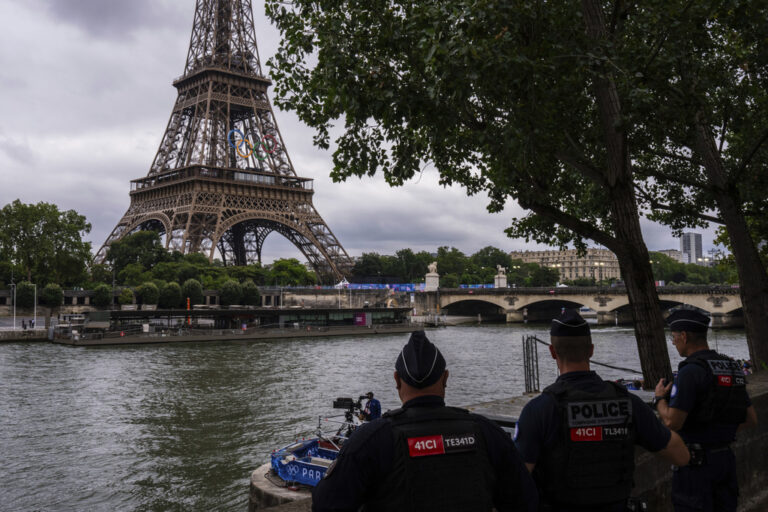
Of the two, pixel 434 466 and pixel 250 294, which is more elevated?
pixel 250 294

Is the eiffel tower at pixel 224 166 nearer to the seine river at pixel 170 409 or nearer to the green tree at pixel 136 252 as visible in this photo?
the green tree at pixel 136 252

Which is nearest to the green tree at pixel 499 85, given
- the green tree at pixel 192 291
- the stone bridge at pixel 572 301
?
the green tree at pixel 192 291

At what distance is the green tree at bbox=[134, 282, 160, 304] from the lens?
62.9m

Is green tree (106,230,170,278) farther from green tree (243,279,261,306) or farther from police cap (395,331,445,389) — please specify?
police cap (395,331,445,389)

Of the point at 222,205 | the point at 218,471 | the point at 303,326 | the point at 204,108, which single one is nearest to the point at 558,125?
the point at 218,471

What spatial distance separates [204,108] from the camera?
250 feet

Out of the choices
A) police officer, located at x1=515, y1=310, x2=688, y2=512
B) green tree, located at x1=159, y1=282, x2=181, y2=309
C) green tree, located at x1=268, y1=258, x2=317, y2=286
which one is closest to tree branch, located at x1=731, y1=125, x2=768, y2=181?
police officer, located at x1=515, y1=310, x2=688, y2=512

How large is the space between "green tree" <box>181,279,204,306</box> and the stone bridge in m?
32.1

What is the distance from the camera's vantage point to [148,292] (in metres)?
62.8

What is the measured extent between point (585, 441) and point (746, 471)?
3.61 metres

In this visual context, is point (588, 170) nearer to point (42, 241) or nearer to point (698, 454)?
point (698, 454)

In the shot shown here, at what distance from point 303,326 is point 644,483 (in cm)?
5927

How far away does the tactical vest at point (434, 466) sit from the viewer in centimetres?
222

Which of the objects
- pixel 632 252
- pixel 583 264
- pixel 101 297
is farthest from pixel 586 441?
pixel 583 264
